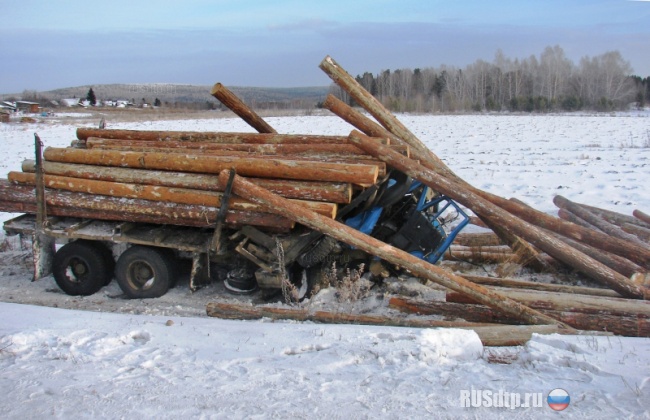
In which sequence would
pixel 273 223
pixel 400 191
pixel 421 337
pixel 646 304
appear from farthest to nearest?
pixel 400 191, pixel 273 223, pixel 646 304, pixel 421 337

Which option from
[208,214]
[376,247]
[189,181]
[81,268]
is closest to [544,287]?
[376,247]

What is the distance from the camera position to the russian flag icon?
3.47 metres

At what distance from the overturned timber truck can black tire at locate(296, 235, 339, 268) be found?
0.01 meters

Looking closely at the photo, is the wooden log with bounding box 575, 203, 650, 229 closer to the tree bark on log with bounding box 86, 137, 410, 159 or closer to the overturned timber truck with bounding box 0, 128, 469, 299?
the overturned timber truck with bounding box 0, 128, 469, 299

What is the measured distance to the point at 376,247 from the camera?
6.09 meters

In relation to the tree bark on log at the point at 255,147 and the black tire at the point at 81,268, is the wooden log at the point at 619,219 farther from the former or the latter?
the black tire at the point at 81,268

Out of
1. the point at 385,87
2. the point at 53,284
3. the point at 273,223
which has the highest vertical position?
the point at 385,87

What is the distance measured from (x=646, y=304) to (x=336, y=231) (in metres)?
3.37

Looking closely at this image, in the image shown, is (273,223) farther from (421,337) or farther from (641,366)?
(641,366)

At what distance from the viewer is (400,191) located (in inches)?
293

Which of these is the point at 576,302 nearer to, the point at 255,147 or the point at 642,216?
the point at 255,147

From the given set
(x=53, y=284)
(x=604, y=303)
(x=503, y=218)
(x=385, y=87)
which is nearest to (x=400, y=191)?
(x=503, y=218)

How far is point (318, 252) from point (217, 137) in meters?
2.91

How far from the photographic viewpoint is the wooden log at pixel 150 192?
22.2 ft
